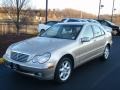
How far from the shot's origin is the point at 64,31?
7207 mm

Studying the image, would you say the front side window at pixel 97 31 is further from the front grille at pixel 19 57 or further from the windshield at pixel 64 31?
the front grille at pixel 19 57

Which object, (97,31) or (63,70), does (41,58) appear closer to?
(63,70)

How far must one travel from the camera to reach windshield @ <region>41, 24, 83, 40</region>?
688 centimetres

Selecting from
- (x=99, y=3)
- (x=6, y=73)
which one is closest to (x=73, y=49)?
(x=6, y=73)

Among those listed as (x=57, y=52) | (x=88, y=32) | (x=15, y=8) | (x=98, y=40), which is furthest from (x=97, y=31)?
(x=15, y=8)

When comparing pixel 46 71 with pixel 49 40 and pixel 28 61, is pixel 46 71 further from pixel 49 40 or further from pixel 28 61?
pixel 49 40

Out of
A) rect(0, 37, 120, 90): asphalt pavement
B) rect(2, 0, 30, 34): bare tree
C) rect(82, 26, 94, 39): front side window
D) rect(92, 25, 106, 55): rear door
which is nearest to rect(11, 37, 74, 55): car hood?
rect(82, 26, 94, 39): front side window

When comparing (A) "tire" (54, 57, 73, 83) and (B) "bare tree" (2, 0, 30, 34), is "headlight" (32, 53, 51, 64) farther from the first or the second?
(B) "bare tree" (2, 0, 30, 34)

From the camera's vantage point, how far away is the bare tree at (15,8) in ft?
71.4

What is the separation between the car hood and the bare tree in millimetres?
15633

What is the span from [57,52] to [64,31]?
1.58 meters

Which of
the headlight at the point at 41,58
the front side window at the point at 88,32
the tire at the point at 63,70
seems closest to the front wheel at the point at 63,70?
the tire at the point at 63,70

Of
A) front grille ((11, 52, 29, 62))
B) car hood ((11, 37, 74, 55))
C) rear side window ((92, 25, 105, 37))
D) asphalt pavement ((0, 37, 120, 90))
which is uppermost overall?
rear side window ((92, 25, 105, 37))

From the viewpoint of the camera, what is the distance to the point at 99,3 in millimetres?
37312
